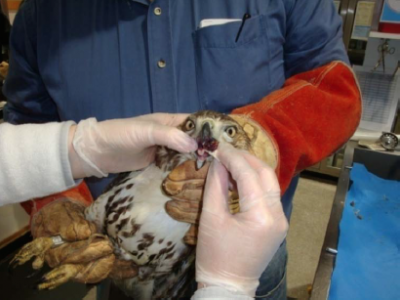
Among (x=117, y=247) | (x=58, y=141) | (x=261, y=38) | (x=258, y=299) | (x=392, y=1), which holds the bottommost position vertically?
(x=258, y=299)

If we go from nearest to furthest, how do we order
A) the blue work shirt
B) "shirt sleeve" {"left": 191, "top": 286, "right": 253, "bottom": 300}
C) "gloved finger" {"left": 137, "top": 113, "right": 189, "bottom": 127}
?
"shirt sleeve" {"left": 191, "top": 286, "right": 253, "bottom": 300}
"gloved finger" {"left": 137, "top": 113, "right": 189, "bottom": 127}
the blue work shirt

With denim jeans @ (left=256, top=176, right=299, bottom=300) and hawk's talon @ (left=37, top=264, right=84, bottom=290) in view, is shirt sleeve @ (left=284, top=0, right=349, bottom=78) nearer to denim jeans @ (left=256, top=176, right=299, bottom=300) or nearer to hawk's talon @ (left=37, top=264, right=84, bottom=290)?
denim jeans @ (left=256, top=176, right=299, bottom=300)

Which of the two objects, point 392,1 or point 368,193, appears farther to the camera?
point 392,1

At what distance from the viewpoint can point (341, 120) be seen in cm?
104

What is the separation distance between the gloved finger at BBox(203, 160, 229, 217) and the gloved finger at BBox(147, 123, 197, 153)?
9cm

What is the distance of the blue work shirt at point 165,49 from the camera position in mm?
1070

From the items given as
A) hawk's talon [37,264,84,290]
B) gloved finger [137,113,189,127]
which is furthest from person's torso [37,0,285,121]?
hawk's talon [37,264,84,290]

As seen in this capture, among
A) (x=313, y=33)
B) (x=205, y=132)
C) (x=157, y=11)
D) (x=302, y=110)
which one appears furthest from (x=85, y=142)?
(x=313, y=33)

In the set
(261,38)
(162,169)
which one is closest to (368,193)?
(261,38)

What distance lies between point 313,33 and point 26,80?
1032 mm

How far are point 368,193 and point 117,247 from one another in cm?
155

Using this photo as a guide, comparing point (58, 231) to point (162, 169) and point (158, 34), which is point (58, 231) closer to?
point (162, 169)

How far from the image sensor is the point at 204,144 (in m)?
0.86

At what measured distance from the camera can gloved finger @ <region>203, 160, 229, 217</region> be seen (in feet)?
2.64
